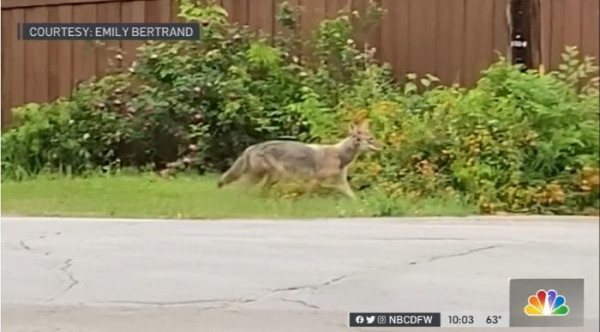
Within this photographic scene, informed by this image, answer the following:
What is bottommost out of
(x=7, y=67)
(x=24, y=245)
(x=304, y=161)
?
(x=24, y=245)

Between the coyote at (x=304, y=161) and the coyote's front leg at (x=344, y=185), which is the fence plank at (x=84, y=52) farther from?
the coyote's front leg at (x=344, y=185)

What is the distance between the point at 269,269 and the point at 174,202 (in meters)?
0.31

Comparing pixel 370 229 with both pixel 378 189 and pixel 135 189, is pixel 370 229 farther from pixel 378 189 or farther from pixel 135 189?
pixel 135 189

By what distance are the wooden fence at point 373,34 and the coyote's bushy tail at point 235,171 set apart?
1.20ft

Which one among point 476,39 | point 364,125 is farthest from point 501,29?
point 364,125

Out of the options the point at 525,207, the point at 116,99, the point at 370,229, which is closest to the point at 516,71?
the point at 525,207

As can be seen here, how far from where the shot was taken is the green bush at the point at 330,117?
267 cm

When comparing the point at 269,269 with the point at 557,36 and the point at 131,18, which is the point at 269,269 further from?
the point at 557,36

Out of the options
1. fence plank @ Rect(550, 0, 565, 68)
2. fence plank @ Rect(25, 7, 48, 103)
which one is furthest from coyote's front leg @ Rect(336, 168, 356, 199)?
fence plank @ Rect(25, 7, 48, 103)

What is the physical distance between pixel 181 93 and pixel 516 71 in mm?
910

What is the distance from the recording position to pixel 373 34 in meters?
2.76

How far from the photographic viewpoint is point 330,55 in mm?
2768

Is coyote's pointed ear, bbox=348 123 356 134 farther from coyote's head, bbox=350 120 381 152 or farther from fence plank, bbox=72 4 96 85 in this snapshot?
fence plank, bbox=72 4 96 85

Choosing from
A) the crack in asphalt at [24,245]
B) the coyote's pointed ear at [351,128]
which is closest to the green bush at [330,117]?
the coyote's pointed ear at [351,128]
